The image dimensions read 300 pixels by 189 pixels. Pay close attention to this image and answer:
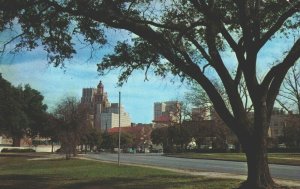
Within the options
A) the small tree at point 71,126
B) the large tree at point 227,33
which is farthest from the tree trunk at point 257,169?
the small tree at point 71,126

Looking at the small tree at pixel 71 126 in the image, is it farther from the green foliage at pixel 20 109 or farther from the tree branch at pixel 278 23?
the tree branch at pixel 278 23

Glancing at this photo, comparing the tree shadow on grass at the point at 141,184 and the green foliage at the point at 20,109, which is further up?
the green foliage at the point at 20,109

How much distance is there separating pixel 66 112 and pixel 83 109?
1897 millimetres

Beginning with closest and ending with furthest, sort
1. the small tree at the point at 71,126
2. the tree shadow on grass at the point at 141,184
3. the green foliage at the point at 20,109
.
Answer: the tree shadow on grass at the point at 141,184, the small tree at the point at 71,126, the green foliage at the point at 20,109

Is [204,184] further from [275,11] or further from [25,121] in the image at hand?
[25,121]

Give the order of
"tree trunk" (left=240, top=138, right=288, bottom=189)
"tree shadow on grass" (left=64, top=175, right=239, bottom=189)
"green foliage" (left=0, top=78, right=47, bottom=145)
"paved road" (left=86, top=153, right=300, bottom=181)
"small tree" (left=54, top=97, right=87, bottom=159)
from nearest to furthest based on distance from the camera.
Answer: "tree trunk" (left=240, top=138, right=288, bottom=189) < "tree shadow on grass" (left=64, top=175, right=239, bottom=189) < "paved road" (left=86, top=153, right=300, bottom=181) < "small tree" (left=54, top=97, right=87, bottom=159) < "green foliage" (left=0, top=78, right=47, bottom=145)

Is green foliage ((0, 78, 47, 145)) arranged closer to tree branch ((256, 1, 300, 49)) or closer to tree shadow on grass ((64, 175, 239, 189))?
tree shadow on grass ((64, 175, 239, 189))

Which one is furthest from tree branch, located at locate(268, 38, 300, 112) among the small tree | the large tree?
the small tree

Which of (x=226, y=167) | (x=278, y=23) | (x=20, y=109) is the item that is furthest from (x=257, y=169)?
(x=20, y=109)

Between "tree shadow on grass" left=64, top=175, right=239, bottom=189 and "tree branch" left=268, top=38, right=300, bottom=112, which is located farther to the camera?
"tree shadow on grass" left=64, top=175, right=239, bottom=189

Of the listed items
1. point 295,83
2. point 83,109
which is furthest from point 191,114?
point 83,109

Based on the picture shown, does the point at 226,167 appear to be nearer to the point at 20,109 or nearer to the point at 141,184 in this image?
the point at 141,184

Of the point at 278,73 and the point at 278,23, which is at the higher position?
the point at 278,23

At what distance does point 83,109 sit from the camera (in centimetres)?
5712
